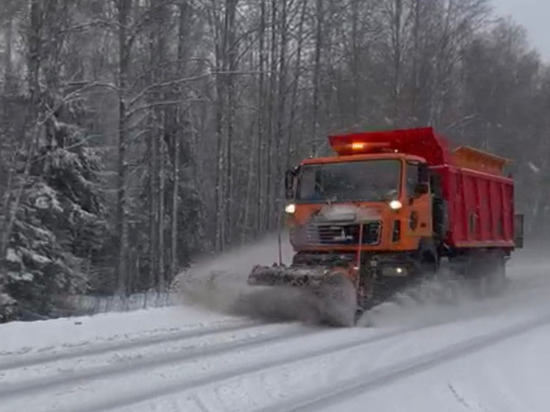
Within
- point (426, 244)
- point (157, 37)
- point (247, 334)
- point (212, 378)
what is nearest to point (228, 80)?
point (157, 37)

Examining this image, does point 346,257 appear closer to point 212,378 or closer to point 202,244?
point 212,378

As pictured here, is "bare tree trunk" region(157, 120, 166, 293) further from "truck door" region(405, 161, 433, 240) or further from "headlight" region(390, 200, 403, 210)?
"headlight" region(390, 200, 403, 210)

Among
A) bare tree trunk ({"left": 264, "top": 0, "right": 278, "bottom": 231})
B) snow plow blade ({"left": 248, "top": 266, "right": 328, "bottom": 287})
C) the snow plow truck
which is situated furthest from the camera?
bare tree trunk ({"left": 264, "top": 0, "right": 278, "bottom": 231})

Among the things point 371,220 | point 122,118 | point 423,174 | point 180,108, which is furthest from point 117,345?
→ point 180,108

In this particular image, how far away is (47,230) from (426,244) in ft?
40.5

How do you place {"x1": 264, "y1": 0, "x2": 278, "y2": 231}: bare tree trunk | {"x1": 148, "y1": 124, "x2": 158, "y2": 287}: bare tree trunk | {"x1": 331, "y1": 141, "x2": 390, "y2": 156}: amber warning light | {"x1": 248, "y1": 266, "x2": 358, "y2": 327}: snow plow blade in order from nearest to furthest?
{"x1": 248, "y1": 266, "x2": 358, "y2": 327}: snow plow blade
{"x1": 331, "y1": 141, "x2": 390, "y2": 156}: amber warning light
{"x1": 148, "y1": 124, "x2": 158, "y2": 287}: bare tree trunk
{"x1": 264, "y1": 0, "x2": 278, "y2": 231}: bare tree trunk

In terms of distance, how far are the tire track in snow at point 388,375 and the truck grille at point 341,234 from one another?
2.64m

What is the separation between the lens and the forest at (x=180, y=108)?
70.2ft

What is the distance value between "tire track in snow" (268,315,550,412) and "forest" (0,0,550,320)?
10654 mm

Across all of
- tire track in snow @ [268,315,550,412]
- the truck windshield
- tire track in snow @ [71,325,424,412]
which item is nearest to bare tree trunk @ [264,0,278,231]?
the truck windshield

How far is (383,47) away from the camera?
37.5 meters

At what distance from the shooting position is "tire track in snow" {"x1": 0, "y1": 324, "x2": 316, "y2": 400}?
306 inches

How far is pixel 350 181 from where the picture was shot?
14328 mm

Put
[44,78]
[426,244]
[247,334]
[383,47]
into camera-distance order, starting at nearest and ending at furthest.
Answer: [247,334] → [426,244] → [44,78] → [383,47]
